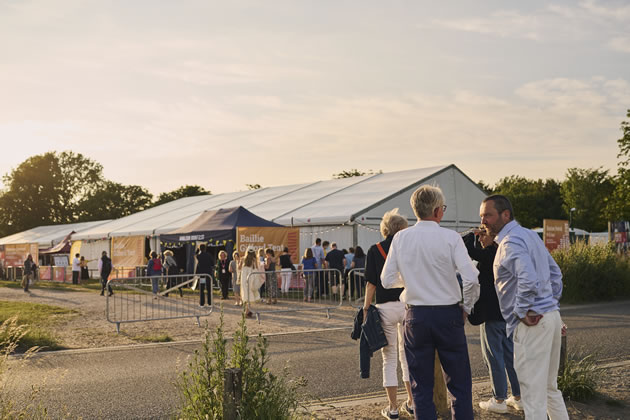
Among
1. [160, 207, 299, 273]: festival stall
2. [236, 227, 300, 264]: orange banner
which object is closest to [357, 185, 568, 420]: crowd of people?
[236, 227, 300, 264]: orange banner

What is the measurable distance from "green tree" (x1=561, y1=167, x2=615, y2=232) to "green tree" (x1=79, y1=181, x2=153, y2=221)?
5837 centimetres

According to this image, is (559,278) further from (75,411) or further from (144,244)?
(144,244)

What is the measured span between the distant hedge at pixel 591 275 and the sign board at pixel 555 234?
5847 millimetres

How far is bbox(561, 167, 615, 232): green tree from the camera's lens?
235ft

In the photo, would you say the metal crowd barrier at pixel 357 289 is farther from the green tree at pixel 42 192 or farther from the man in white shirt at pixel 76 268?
the green tree at pixel 42 192

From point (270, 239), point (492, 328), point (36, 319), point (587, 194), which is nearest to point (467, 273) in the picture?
point (492, 328)

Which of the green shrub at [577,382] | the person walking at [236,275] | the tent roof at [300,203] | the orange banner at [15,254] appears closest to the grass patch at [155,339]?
the person walking at [236,275]

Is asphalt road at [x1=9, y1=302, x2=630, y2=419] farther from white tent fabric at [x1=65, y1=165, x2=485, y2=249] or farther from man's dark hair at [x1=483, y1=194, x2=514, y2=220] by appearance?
white tent fabric at [x1=65, y1=165, x2=485, y2=249]

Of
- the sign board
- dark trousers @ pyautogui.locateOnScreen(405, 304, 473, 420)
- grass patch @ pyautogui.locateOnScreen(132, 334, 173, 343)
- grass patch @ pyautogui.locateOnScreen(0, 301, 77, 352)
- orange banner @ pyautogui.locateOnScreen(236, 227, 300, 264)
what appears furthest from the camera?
the sign board

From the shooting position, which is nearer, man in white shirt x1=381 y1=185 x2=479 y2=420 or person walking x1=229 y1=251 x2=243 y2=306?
man in white shirt x1=381 y1=185 x2=479 y2=420

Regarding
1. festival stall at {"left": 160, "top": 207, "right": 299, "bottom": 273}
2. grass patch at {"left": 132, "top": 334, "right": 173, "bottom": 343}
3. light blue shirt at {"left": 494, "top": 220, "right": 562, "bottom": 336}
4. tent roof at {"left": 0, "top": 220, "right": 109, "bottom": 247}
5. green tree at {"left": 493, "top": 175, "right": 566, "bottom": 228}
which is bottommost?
grass patch at {"left": 132, "top": 334, "right": 173, "bottom": 343}

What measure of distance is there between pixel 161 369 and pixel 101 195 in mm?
86831

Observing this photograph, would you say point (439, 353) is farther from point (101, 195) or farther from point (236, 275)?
point (101, 195)

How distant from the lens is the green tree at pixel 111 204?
8975 centimetres
